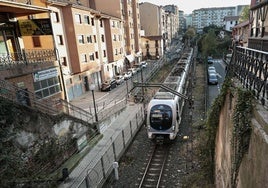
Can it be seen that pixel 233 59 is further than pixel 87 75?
No

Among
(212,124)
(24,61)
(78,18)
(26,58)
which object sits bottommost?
(212,124)

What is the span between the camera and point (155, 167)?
40.2 feet

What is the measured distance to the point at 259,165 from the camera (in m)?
3.83

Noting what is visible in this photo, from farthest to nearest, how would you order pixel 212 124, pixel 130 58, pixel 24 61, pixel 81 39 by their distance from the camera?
pixel 130 58
pixel 81 39
pixel 24 61
pixel 212 124

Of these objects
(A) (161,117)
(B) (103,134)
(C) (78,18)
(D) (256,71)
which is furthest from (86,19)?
(D) (256,71)

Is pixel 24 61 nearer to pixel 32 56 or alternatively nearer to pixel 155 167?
pixel 32 56

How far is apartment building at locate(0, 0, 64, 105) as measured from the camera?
12.9 meters

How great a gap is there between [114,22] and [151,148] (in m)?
29.9

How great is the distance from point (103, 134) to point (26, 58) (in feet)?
26.2

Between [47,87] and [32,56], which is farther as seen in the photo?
[32,56]

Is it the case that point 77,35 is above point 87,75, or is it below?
above

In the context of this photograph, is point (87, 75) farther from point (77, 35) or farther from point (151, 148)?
point (151, 148)

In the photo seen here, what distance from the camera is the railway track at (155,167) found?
1092cm

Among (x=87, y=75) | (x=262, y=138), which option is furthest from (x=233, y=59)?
(x=87, y=75)
